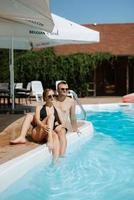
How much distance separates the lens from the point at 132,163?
8.57 m

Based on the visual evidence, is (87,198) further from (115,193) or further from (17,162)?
(17,162)

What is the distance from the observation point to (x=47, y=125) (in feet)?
25.7

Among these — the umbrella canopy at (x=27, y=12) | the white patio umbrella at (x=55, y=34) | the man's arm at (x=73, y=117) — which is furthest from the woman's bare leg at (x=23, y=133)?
the white patio umbrella at (x=55, y=34)

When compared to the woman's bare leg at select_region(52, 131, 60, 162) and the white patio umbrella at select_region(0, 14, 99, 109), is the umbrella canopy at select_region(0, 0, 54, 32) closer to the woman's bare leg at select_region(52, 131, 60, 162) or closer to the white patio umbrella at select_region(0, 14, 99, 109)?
the woman's bare leg at select_region(52, 131, 60, 162)

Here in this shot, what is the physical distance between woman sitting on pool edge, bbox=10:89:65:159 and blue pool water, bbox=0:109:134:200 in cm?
43

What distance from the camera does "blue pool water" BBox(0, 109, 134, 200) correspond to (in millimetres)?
6367

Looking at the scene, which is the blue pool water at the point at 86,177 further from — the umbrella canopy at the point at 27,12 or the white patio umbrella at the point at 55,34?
the white patio umbrella at the point at 55,34

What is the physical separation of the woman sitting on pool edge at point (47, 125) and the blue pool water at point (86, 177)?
0.43 meters

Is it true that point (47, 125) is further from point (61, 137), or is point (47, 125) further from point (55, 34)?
point (55, 34)

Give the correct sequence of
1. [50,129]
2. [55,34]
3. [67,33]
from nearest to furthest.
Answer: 1. [50,129]
2. [55,34]
3. [67,33]

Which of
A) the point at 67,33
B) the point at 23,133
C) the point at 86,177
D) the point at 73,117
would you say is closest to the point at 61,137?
the point at 23,133

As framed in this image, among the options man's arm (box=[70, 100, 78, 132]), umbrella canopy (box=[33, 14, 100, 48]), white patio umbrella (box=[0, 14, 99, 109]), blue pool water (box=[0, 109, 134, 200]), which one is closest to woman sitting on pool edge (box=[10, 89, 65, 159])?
blue pool water (box=[0, 109, 134, 200])

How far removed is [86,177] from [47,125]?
3.79ft

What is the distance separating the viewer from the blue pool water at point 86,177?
637 cm
